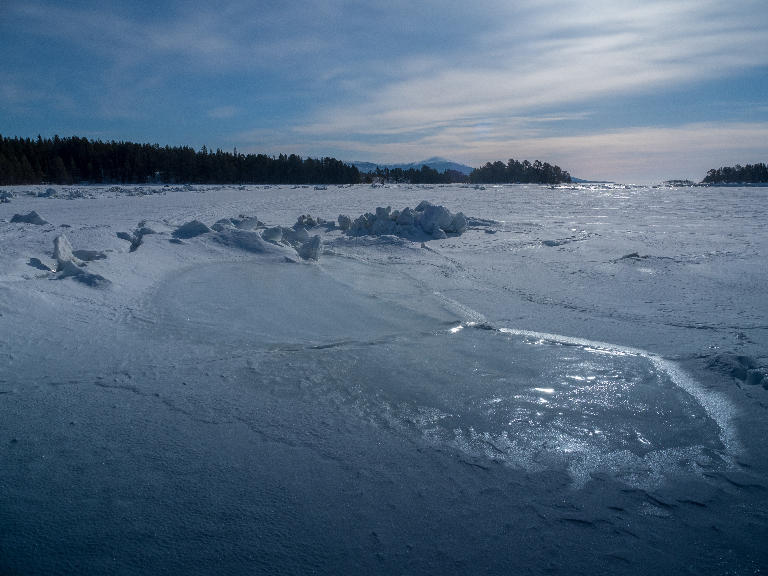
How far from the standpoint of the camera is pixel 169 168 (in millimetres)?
31281

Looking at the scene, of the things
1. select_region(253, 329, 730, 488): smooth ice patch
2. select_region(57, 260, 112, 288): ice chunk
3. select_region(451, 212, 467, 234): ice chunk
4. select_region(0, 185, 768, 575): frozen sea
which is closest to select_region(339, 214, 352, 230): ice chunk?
select_region(451, 212, 467, 234): ice chunk

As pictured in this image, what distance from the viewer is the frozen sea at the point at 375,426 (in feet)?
4.58

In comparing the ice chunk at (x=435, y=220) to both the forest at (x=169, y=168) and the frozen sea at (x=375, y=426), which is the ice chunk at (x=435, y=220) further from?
the forest at (x=169, y=168)

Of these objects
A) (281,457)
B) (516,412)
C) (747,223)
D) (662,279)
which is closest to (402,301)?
(516,412)

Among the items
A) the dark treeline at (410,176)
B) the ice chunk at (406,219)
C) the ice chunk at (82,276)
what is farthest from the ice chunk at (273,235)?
the dark treeline at (410,176)

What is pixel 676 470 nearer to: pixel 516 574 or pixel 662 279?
pixel 516 574

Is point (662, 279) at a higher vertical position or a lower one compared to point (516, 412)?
higher

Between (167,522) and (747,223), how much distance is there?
10976mm

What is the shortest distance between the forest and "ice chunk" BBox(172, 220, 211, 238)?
2015 cm

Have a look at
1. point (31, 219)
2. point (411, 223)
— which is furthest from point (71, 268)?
point (411, 223)

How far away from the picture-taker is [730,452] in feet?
6.15

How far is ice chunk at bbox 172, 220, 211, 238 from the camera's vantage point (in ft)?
20.3

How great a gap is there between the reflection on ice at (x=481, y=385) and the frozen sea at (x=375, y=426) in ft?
0.05

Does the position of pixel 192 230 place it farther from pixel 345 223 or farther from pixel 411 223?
pixel 411 223
